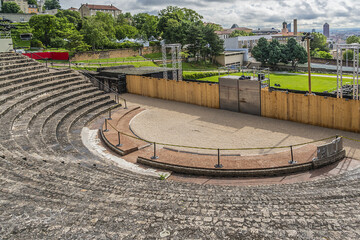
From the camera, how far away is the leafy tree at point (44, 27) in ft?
214

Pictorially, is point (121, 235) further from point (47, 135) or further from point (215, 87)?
point (215, 87)

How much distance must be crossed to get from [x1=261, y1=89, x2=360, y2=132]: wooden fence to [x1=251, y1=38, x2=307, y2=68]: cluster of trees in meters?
46.4

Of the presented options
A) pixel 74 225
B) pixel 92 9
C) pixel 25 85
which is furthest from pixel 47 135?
pixel 92 9

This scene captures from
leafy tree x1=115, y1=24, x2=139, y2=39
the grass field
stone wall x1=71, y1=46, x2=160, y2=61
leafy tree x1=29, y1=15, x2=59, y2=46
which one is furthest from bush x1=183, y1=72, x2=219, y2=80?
leafy tree x1=115, y1=24, x2=139, y2=39

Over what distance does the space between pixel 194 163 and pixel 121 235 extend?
26.0 feet

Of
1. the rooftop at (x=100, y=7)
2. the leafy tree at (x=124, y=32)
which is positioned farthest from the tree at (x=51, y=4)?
the leafy tree at (x=124, y=32)

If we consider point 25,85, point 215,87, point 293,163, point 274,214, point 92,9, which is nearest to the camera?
point 274,214

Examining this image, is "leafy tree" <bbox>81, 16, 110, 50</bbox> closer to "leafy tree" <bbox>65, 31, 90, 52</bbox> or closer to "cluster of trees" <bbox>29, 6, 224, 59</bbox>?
"cluster of trees" <bbox>29, 6, 224, 59</bbox>

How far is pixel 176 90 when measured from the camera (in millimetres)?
26438

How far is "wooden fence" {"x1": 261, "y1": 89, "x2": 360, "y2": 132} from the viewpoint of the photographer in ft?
56.4

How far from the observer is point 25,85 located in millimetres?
20328

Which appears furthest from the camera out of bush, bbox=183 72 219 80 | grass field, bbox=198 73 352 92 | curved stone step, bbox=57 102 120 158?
bush, bbox=183 72 219 80

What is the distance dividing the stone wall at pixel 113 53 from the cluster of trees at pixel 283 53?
2401 cm

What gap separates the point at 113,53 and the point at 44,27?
16.4m
